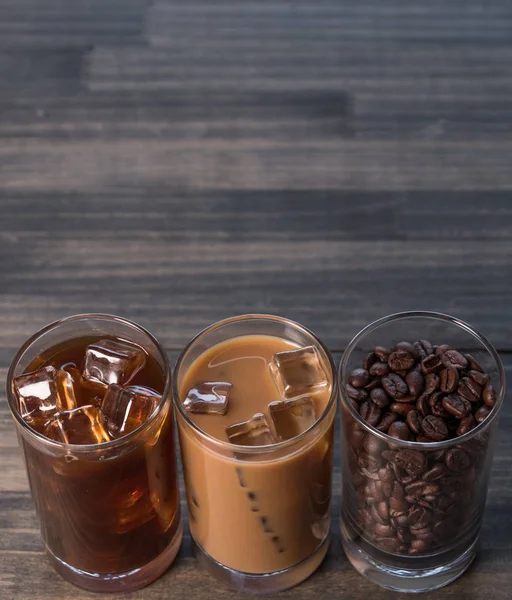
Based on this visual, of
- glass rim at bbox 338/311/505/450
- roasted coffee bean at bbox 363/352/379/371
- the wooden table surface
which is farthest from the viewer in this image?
the wooden table surface

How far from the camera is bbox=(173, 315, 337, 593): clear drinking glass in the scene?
936mm

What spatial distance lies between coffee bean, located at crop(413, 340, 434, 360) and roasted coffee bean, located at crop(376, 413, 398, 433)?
8 centimetres

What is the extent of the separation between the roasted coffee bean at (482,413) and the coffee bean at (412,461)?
0.22ft

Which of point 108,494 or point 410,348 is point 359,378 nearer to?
point 410,348

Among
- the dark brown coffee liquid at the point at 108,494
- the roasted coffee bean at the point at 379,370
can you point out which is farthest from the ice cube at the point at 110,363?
the roasted coffee bean at the point at 379,370

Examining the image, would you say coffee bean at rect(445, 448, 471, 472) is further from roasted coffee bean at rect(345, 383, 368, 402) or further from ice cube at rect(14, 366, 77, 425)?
ice cube at rect(14, 366, 77, 425)

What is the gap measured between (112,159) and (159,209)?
13cm

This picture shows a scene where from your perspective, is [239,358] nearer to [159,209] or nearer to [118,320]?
[118,320]

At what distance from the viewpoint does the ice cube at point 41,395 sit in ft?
3.15

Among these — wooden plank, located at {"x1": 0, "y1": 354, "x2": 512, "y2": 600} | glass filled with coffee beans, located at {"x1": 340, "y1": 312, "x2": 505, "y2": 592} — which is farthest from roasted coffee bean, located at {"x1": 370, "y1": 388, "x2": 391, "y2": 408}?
wooden plank, located at {"x1": 0, "y1": 354, "x2": 512, "y2": 600}

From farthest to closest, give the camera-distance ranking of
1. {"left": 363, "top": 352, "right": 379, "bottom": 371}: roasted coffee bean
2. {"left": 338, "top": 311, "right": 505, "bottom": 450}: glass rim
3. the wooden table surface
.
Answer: the wooden table surface
{"left": 363, "top": 352, "right": 379, "bottom": 371}: roasted coffee bean
{"left": 338, "top": 311, "right": 505, "bottom": 450}: glass rim

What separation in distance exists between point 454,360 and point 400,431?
10cm

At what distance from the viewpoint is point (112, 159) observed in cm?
151

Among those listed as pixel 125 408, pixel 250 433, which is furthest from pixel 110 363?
pixel 250 433
